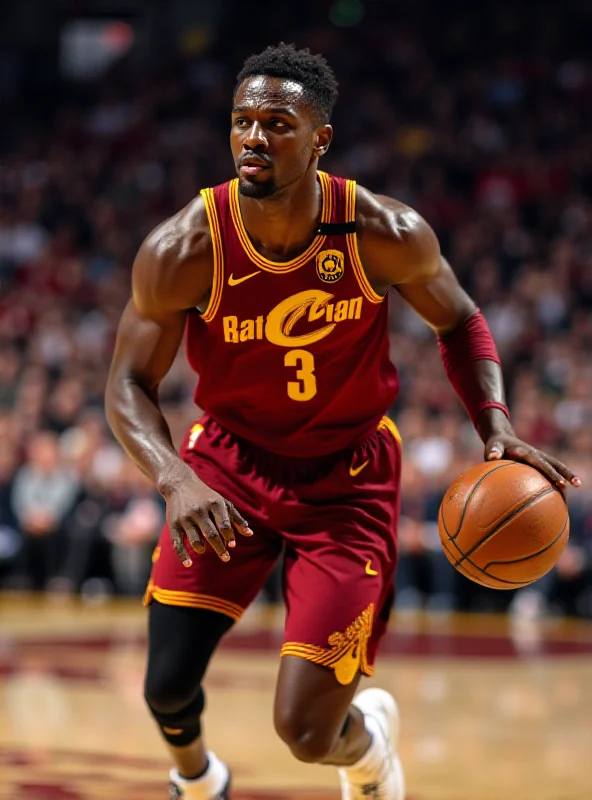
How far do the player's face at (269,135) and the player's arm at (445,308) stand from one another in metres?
0.31

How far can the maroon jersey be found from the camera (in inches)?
153

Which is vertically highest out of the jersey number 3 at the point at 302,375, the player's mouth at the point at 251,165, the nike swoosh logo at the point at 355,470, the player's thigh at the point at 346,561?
the player's mouth at the point at 251,165

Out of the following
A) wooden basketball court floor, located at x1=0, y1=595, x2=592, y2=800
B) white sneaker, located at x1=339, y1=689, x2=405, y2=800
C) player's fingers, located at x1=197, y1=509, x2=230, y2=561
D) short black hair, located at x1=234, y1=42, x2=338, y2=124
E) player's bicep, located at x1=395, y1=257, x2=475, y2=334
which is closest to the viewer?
player's fingers, located at x1=197, y1=509, x2=230, y2=561

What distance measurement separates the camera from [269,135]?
3.70 meters

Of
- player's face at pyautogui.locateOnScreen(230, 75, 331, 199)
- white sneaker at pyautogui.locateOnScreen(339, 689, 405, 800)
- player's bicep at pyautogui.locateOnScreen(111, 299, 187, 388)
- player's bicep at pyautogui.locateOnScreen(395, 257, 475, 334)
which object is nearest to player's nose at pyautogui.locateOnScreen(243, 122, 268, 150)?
player's face at pyautogui.locateOnScreen(230, 75, 331, 199)

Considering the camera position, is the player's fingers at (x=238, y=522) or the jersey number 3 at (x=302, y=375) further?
the jersey number 3 at (x=302, y=375)

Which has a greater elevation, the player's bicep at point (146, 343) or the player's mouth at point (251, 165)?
the player's mouth at point (251, 165)

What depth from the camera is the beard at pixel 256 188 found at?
3676mm

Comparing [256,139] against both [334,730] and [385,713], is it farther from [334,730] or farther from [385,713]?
[385,713]

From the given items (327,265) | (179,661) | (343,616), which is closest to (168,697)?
(179,661)

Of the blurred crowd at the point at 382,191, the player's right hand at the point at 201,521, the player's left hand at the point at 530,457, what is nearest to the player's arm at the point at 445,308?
the player's left hand at the point at 530,457

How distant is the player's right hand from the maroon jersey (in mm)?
550

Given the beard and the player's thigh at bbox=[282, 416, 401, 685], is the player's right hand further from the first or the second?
the beard

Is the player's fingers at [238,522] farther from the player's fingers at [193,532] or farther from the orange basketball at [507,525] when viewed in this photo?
the orange basketball at [507,525]
